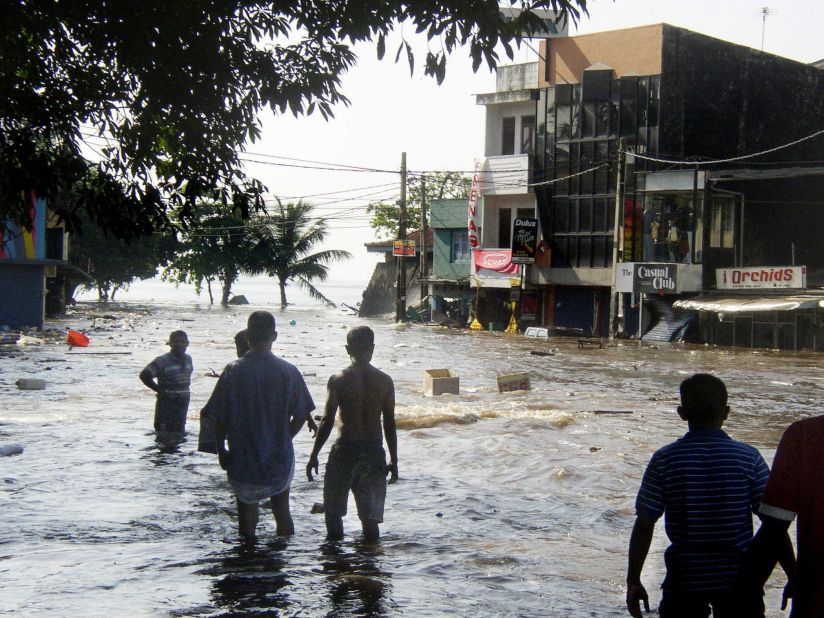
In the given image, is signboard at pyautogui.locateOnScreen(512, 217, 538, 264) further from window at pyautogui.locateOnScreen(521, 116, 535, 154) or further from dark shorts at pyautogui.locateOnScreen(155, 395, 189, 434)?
dark shorts at pyautogui.locateOnScreen(155, 395, 189, 434)

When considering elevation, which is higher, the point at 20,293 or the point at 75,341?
the point at 20,293

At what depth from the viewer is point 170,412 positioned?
35.9 ft

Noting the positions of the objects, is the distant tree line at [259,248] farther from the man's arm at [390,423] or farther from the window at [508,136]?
the man's arm at [390,423]

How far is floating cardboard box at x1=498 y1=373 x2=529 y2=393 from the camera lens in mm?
18953

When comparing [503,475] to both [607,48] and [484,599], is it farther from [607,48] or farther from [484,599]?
[607,48]

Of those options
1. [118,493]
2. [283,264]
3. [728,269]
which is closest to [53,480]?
[118,493]

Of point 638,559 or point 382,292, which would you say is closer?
point 638,559

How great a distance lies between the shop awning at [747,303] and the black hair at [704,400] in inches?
1176

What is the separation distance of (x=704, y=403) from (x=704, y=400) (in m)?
0.01

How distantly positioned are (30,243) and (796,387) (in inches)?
914

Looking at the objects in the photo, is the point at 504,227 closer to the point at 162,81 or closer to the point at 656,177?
the point at 656,177

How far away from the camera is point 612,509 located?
9312mm

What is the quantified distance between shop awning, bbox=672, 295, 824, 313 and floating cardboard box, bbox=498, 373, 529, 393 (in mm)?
16530

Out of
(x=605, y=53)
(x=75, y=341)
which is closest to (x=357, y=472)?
(x=75, y=341)
